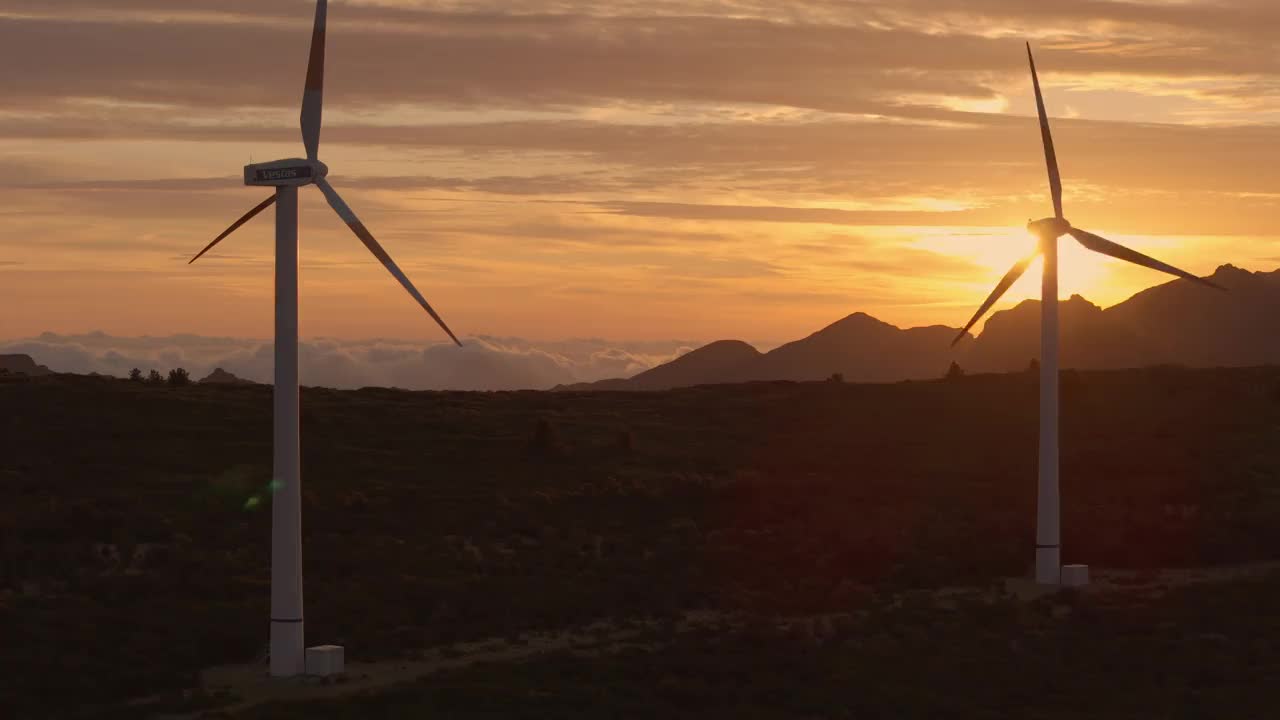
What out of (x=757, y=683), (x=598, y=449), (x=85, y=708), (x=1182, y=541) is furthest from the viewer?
(x=598, y=449)

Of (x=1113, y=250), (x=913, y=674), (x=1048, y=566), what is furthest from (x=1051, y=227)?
(x=913, y=674)

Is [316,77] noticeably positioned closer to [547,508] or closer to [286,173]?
[286,173]

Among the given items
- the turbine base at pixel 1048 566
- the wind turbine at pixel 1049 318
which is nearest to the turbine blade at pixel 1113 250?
the wind turbine at pixel 1049 318

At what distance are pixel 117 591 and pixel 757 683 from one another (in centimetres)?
2675

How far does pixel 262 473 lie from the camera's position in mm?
91875

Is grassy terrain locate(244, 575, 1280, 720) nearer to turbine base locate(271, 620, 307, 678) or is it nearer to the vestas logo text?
turbine base locate(271, 620, 307, 678)

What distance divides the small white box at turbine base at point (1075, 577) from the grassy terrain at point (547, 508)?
592cm

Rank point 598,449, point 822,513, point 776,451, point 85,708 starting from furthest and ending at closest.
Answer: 1. point 776,451
2. point 598,449
3. point 822,513
4. point 85,708

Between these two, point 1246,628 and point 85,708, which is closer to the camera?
point 85,708

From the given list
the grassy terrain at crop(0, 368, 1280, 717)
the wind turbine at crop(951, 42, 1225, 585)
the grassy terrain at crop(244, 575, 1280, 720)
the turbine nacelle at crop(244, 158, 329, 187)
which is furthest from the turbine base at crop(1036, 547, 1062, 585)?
the turbine nacelle at crop(244, 158, 329, 187)

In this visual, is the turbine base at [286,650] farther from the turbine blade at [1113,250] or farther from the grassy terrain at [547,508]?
the turbine blade at [1113,250]

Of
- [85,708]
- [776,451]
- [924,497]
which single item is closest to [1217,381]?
[776,451]

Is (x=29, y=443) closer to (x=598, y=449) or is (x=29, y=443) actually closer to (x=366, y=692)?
(x=598, y=449)

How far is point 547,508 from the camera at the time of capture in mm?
88812
